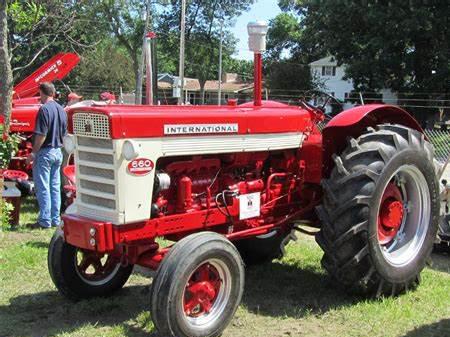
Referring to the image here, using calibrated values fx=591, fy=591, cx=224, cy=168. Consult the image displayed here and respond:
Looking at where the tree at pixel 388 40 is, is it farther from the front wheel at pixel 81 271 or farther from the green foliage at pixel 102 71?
the front wheel at pixel 81 271

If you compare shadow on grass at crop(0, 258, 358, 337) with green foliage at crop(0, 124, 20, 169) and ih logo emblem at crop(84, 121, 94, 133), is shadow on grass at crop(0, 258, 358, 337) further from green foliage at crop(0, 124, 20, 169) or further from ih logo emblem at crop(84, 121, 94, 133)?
green foliage at crop(0, 124, 20, 169)

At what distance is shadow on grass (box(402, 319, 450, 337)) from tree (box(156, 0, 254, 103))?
151 ft

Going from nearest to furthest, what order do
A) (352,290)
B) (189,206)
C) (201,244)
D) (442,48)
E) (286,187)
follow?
(201,244) → (189,206) → (352,290) → (286,187) → (442,48)

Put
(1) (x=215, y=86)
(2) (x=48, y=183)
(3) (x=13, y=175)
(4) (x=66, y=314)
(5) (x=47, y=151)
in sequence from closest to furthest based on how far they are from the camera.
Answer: (4) (x=66, y=314) < (5) (x=47, y=151) < (2) (x=48, y=183) < (3) (x=13, y=175) < (1) (x=215, y=86)

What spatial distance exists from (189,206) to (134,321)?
94cm

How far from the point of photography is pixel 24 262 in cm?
565

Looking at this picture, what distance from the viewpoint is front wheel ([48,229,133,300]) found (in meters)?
4.52

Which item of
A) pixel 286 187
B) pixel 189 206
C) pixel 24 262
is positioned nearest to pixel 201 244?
pixel 189 206

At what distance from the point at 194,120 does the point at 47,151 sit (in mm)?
3426

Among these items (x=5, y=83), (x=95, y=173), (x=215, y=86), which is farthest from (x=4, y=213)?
(x=215, y=86)

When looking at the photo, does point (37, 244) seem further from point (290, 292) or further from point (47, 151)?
point (290, 292)

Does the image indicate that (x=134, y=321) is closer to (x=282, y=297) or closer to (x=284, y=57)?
(x=282, y=297)

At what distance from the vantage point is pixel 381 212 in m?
4.85

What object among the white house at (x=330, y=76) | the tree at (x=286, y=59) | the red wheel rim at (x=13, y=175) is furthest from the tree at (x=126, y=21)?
the red wheel rim at (x=13, y=175)
